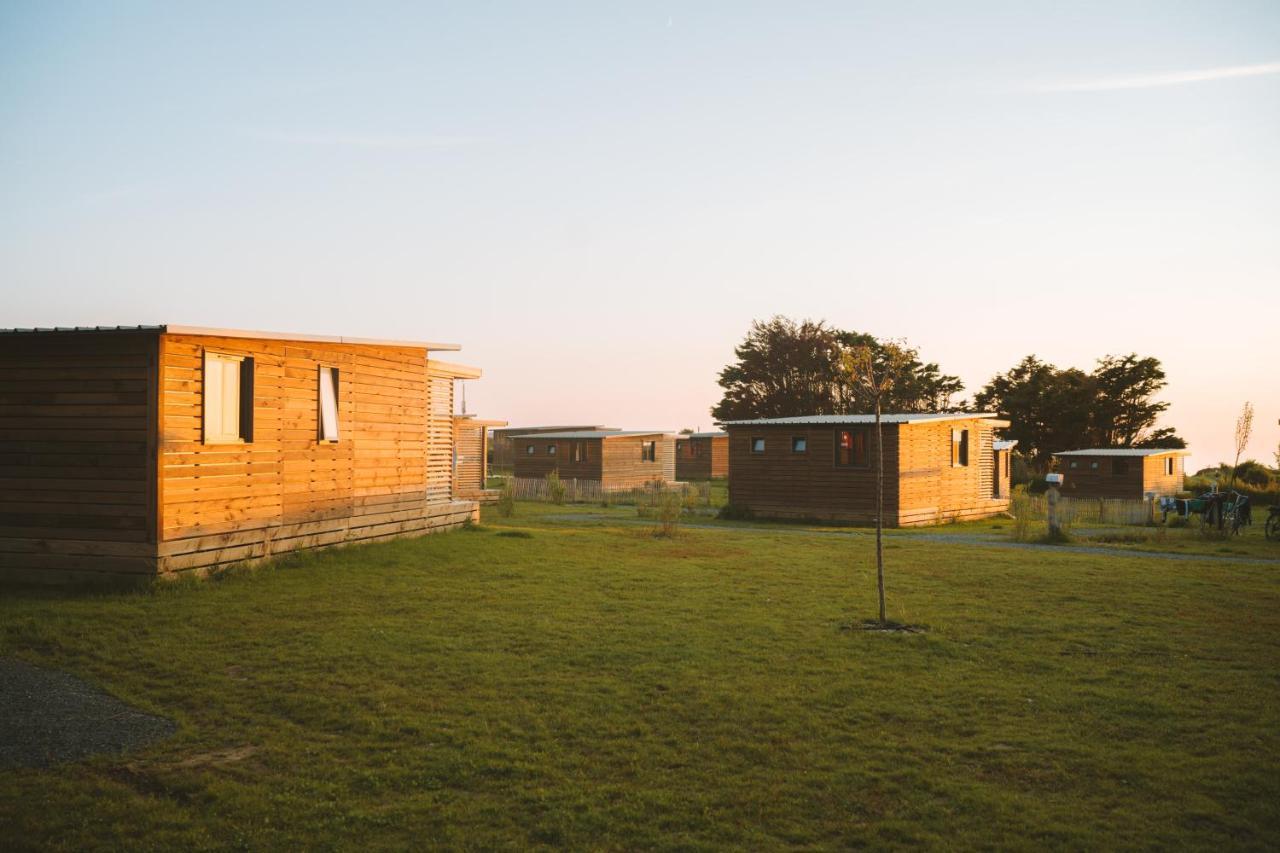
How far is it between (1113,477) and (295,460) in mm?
32751

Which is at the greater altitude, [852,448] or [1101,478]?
[852,448]

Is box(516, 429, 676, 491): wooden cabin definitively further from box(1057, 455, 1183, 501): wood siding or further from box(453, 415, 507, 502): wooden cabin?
box(1057, 455, 1183, 501): wood siding

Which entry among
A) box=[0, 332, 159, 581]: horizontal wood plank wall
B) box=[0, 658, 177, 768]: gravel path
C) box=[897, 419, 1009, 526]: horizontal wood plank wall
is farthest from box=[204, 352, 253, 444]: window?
box=[897, 419, 1009, 526]: horizontal wood plank wall

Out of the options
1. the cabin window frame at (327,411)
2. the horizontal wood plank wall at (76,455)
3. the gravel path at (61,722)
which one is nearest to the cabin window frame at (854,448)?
the cabin window frame at (327,411)

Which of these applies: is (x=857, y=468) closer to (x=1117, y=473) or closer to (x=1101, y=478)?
(x=1101, y=478)

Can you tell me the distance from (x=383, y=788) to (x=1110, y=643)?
26.3ft

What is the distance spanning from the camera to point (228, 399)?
537 inches

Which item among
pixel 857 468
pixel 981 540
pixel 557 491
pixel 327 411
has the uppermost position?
pixel 327 411

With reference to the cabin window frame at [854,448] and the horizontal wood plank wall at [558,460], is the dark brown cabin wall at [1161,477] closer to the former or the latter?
the cabin window frame at [854,448]

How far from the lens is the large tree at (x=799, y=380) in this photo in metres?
61.8

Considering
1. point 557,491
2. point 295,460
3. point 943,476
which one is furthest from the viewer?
point 557,491

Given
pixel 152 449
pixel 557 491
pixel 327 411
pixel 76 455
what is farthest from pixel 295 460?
pixel 557 491

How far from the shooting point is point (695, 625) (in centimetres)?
1062

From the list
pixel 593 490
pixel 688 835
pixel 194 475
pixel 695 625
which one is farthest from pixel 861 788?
pixel 593 490
